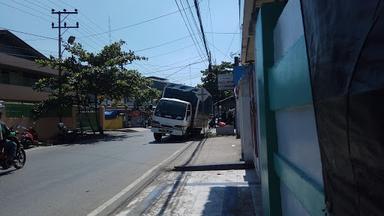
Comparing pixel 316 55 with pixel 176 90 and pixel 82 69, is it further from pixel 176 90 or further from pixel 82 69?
pixel 82 69

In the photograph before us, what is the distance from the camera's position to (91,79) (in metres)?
35.1

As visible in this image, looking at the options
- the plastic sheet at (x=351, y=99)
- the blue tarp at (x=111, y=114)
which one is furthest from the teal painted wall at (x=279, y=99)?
the blue tarp at (x=111, y=114)

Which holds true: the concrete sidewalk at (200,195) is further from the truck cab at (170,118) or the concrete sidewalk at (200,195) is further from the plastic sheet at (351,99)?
the truck cab at (170,118)

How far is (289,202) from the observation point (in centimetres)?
366

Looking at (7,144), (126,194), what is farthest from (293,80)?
(7,144)

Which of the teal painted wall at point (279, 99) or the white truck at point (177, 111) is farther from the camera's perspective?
the white truck at point (177, 111)

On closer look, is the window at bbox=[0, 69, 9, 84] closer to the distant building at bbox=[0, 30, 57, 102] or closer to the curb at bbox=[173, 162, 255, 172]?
the distant building at bbox=[0, 30, 57, 102]

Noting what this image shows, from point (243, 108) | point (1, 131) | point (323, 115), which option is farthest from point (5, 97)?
point (323, 115)

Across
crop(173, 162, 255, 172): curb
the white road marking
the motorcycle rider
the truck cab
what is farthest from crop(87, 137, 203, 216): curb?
the truck cab

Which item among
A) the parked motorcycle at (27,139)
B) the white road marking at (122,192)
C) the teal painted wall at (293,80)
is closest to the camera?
the teal painted wall at (293,80)

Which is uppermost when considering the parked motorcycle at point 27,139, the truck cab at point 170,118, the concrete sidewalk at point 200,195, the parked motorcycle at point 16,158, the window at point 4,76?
the window at point 4,76

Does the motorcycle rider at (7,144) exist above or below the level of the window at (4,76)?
below

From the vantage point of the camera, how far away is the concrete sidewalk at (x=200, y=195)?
844 cm

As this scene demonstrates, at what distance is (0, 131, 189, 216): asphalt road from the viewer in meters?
9.12
